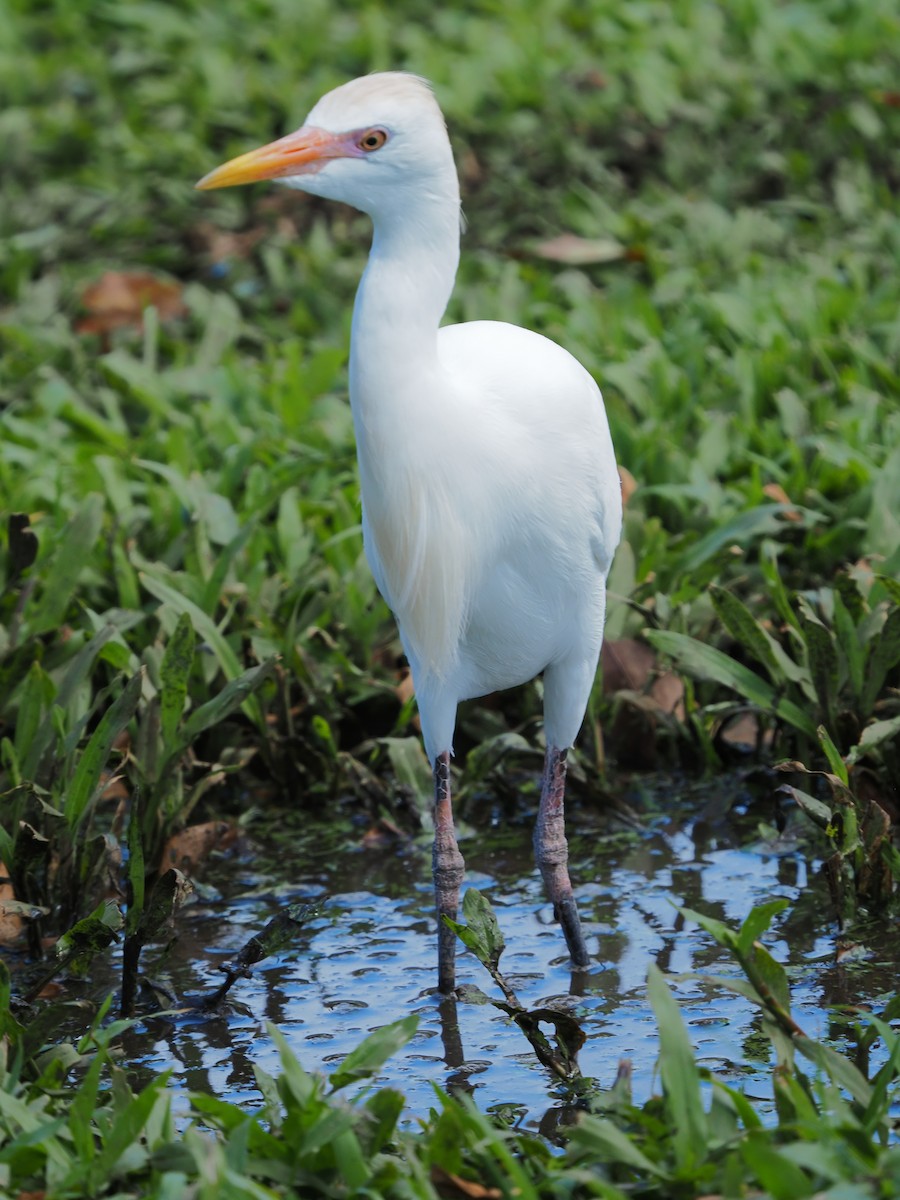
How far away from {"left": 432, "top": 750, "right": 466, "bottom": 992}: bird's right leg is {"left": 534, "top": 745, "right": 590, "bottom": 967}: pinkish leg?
0.21 m

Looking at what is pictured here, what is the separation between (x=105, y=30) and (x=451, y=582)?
22.1ft

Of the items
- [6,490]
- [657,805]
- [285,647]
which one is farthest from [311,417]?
[657,805]

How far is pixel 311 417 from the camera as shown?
5574 millimetres

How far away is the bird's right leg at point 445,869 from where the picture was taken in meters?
3.39

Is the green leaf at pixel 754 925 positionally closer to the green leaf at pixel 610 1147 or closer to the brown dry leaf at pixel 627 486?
the green leaf at pixel 610 1147

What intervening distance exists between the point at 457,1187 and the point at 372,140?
176cm

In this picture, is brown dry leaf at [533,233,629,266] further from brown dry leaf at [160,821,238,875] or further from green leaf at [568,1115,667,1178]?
green leaf at [568,1115,667,1178]

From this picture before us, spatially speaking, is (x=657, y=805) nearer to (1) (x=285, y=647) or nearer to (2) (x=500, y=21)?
(1) (x=285, y=647)

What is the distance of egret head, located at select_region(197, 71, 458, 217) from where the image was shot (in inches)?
113

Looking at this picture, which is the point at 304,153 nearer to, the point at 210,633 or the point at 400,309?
the point at 400,309

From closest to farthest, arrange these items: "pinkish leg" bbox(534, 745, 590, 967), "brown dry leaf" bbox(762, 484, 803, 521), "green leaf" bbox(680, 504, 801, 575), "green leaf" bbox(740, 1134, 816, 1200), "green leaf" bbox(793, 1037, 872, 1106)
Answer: "green leaf" bbox(740, 1134, 816, 1200), "green leaf" bbox(793, 1037, 872, 1106), "pinkish leg" bbox(534, 745, 590, 967), "green leaf" bbox(680, 504, 801, 575), "brown dry leaf" bbox(762, 484, 803, 521)

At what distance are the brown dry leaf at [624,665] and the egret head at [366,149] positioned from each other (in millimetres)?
1723

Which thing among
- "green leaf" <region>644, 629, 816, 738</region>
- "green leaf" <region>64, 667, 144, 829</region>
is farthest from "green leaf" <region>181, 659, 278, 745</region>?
"green leaf" <region>644, 629, 816, 738</region>

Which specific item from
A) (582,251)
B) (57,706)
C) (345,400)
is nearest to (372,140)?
(57,706)
